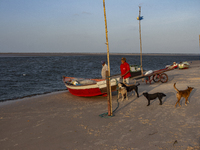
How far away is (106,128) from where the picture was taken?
19.2 ft

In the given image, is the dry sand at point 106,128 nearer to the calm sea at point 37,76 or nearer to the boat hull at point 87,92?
the boat hull at point 87,92

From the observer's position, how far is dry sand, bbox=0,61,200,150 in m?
4.82

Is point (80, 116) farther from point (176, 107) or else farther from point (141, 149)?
point (176, 107)

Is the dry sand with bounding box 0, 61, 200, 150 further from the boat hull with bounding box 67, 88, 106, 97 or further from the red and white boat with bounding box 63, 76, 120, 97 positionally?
the boat hull with bounding box 67, 88, 106, 97

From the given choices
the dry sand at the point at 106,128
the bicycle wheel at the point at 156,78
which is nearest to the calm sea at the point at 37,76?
the dry sand at the point at 106,128

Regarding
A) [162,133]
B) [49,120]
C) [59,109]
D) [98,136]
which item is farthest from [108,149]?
[59,109]

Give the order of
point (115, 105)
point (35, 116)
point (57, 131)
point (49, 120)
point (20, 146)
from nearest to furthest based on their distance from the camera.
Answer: point (20, 146) → point (57, 131) → point (49, 120) → point (35, 116) → point (115, 105)

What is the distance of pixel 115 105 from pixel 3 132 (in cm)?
469

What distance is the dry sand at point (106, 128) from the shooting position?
4822 millimetres

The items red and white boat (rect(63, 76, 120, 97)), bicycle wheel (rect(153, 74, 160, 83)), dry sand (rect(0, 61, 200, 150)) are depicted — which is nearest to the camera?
dry sand (rect(0, 61, 200, 150))

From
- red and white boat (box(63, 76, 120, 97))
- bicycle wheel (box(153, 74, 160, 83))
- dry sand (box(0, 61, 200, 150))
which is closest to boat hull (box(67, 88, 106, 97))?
red and white boat (box(63, 76, 120, 97))

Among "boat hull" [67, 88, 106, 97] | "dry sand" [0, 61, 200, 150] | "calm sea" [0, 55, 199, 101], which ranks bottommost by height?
"calm sea" [0, 55, 199, 101]

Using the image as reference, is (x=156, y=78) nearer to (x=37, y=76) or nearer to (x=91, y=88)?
(x=91, y=88)

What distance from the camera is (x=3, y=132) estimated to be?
6.15 metres
